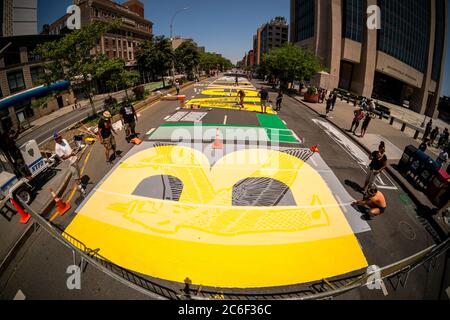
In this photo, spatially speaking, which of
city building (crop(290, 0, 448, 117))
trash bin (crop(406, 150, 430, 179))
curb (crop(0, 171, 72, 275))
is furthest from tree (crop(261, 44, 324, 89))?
curb (crop(0, 171, 72, 275))

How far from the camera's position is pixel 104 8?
1916 inches

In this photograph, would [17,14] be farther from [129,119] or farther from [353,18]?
[353,18]

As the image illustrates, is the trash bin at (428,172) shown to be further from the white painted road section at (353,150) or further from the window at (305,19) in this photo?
the window at (305,19)

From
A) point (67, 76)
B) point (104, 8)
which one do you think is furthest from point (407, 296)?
point (104, 8)

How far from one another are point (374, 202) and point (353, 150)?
21.7ft

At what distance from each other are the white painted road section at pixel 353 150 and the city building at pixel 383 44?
95.2 ft

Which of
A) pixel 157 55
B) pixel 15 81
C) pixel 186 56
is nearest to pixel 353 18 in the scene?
pixel 186 56

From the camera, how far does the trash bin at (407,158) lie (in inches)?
362

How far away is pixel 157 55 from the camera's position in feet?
106

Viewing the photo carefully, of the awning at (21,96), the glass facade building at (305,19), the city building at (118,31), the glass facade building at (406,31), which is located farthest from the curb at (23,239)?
the glass facade building at (406,31)

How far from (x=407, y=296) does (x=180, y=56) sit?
52.0 m

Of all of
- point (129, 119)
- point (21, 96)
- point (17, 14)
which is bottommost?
point (129, 119)

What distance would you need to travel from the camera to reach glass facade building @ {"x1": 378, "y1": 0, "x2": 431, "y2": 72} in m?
48.5

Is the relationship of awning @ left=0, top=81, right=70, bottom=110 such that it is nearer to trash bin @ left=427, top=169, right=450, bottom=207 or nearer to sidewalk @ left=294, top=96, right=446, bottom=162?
sidewalk @ left=294, top=96, right=446, bottom=162
